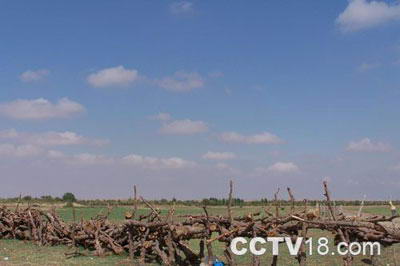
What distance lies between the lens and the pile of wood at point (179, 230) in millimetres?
12219

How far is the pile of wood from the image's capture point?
12.2 metres

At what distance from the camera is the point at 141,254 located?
16.8m

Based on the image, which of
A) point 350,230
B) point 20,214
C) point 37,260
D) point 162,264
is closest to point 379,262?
point 350,230

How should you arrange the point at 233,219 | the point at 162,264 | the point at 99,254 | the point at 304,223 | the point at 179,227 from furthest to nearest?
the point at 99,254 < the point at 162,264 < the point at 179,227 < the point at 233,219 < the point at 304,223

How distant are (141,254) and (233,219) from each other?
410cm

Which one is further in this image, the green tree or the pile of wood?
the green tree

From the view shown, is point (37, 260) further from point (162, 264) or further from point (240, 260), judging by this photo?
point (240, 260)


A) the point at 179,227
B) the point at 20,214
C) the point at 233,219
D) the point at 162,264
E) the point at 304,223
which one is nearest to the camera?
the point at 304,223

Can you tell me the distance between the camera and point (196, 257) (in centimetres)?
1566

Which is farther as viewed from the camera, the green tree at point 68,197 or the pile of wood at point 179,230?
the green tree at point 68,197

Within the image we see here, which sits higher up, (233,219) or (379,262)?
(233,219)

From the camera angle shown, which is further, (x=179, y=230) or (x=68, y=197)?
(x=68, y=197)

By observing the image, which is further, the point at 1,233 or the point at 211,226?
the point at 1,233

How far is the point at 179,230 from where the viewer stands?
48.5 feet
